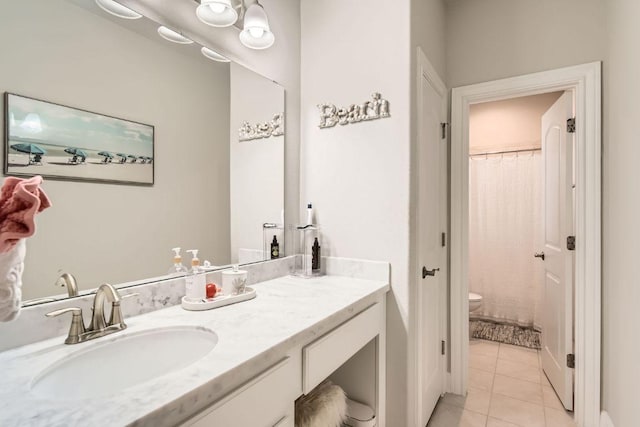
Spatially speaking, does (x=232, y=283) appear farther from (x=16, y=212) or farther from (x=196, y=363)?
(x=16, y=212)

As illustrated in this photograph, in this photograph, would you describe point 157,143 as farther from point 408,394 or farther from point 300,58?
point 408,394

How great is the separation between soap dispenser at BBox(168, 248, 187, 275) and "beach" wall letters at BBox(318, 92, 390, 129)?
108 cm

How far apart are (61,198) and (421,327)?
5.60 feet

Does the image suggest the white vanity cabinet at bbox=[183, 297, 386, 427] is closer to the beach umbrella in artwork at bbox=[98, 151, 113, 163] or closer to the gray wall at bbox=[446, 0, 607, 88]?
the beach umbrella in artwork at bbox=[98, 151, 113, 163]

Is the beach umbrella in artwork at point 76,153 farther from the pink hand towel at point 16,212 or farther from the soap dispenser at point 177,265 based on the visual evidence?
the soap dispenser at point 177,265

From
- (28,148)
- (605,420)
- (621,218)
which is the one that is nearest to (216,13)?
(28,148)

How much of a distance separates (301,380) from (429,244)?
1.23 m

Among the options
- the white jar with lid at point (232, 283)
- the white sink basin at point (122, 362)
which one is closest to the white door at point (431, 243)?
the white jar with lid at point (232, 283)

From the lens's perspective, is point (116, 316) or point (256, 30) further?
point (256, 30)

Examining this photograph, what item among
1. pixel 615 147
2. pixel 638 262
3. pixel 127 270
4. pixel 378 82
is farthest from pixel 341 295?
pixel 615 147

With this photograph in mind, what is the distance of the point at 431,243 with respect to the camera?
79.8 inches

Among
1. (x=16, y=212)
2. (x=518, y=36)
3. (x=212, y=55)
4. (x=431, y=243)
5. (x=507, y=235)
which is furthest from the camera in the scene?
(x=507, y=235)

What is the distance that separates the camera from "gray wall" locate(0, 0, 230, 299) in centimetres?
97

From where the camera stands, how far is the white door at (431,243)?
1817 millimetres
